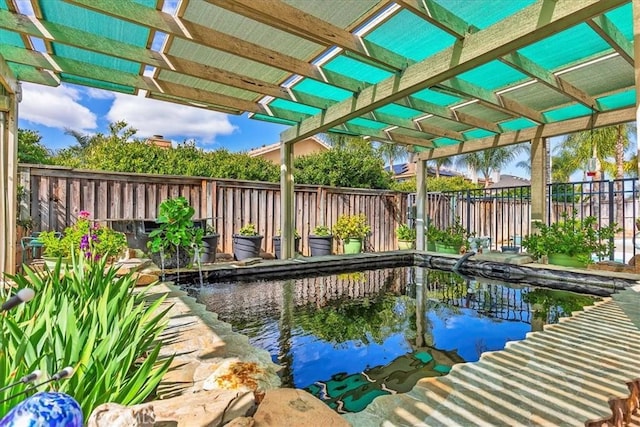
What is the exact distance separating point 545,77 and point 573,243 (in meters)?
2.88

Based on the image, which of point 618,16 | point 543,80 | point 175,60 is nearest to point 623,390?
point 618,16

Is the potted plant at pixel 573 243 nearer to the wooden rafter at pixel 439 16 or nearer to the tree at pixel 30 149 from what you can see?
the wooden rafter at pixel 439 16

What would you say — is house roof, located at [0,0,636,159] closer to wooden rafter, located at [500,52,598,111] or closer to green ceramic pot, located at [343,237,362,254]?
wooden rafter, located at [500,52,598,111]

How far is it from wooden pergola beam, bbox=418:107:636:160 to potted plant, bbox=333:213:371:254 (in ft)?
7.71

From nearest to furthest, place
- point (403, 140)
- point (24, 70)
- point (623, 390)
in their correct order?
point (623, 390), point (24, 70), point (403, 140)

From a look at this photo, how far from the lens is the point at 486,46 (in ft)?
10.2

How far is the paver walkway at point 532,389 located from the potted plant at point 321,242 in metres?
5.08

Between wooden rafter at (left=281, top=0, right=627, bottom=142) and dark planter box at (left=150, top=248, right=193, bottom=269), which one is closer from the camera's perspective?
wooden rafter at (left=281, top=0, right=627, bottom=142)

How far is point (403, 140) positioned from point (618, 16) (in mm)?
4184

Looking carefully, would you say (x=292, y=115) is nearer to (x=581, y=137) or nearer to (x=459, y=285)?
(x=459, y=285)

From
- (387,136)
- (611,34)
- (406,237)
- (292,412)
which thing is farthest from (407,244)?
(292,412)

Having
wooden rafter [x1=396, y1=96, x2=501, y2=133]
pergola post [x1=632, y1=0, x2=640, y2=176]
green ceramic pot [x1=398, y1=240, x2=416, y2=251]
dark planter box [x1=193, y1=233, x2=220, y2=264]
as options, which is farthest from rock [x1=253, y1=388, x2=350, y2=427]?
green ceramic pot [x1=398, y1=240, x2=416, y2=251]

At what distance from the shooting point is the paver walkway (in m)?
1.42

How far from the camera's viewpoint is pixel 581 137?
1566 cm
